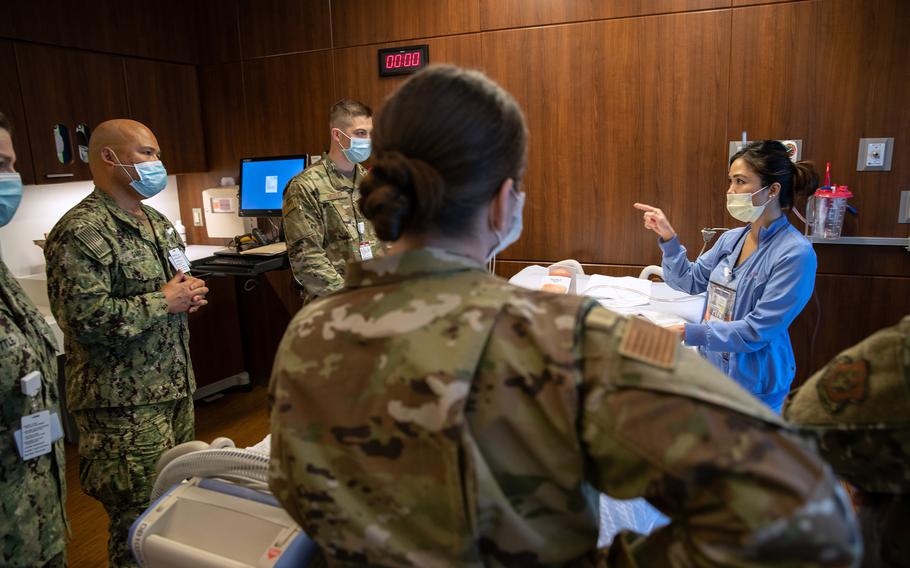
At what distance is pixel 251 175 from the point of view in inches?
144

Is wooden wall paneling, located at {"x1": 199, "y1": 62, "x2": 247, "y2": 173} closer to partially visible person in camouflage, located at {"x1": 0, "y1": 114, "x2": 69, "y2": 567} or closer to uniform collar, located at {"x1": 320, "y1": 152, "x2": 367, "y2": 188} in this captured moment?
uniform collar, located at {"x1": 320, "y1": 152, "x2": 367, "y2": 188}

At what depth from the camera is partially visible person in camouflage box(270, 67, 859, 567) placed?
0.54m

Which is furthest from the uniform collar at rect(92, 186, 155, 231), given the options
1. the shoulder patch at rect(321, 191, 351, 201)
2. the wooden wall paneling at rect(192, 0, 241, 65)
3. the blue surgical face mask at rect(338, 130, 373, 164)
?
the wooden wall paneling at rect(192, 0, 241, 65)

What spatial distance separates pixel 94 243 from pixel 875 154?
122 inches

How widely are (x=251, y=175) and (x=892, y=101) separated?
3.35 meters

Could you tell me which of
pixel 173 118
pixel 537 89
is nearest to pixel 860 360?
pixel 537 89

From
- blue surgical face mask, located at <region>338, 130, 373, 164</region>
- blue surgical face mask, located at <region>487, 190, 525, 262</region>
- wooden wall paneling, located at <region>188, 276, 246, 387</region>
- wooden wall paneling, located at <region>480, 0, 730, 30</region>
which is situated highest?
wooden wall paneling, located at <region>480, 0, 730, 30</region>

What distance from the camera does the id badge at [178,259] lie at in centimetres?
206

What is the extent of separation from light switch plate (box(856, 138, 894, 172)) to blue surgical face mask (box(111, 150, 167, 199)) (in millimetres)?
2901

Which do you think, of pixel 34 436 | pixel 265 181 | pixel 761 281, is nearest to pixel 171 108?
pixel 265 181

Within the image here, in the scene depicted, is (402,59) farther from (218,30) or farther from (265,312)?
(265,312)

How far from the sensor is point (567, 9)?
3006 millimetres

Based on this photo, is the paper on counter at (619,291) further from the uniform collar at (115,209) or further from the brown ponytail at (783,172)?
the uniform collar at (115,209)

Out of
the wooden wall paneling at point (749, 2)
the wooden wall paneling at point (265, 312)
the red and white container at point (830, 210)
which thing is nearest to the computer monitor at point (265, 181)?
the wooden wall paneling at point (265, 312)
